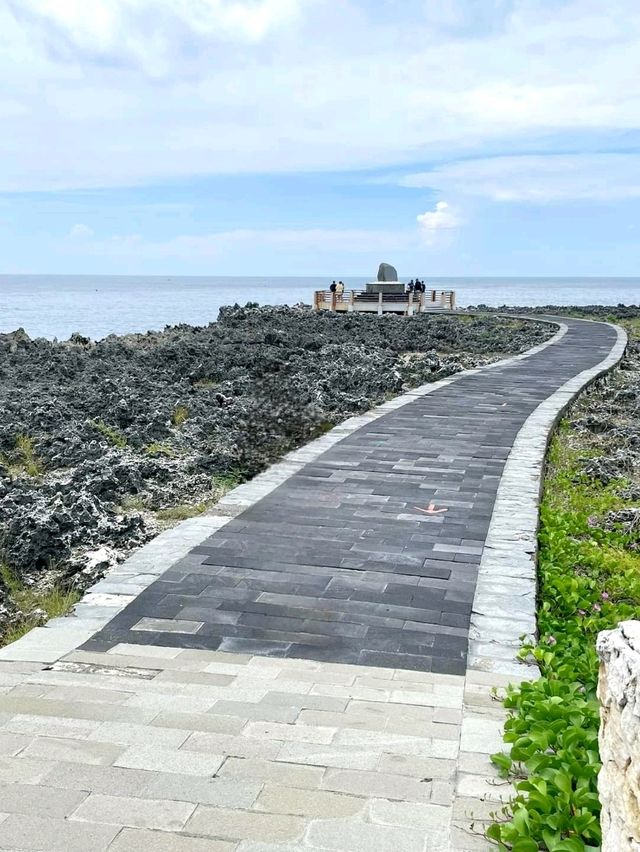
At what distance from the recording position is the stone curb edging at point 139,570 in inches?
182

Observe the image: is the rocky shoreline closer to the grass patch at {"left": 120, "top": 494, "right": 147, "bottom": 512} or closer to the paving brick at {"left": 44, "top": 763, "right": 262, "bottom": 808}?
the grass patch at {"left": 120, "top": 494, "right": 147, "bottom": 512}

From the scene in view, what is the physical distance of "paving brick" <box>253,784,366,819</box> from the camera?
303cm

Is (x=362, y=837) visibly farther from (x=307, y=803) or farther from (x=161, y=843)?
(x=161, y=843)

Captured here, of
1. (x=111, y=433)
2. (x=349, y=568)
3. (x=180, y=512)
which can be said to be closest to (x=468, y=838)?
(x=349, y=568)

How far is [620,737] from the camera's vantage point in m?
2.31

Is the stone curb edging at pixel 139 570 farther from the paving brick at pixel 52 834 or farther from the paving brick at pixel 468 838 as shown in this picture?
the paving brick at pixel 468 838

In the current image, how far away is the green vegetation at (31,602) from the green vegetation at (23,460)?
12.1 ft

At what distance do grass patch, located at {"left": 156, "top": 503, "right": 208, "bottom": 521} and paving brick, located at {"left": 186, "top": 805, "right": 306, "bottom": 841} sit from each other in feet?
15.4

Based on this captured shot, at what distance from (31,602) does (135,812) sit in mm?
3181

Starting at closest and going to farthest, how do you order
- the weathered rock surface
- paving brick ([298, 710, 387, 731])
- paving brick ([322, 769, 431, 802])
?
the weathered rock surface, paving brick ([322, 769, 431, 802]), paving brick ([298, 710, 387, 731])

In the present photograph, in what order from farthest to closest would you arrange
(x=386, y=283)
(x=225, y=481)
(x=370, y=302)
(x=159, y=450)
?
(x=386, y=283) < (x=370, y=302) < (x=159, y=450) < (x=225, y=481)

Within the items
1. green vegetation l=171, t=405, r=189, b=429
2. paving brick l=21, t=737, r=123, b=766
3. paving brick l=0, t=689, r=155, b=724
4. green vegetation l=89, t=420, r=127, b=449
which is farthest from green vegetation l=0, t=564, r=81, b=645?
green vegetation l=171, t=405, r=189, b=429

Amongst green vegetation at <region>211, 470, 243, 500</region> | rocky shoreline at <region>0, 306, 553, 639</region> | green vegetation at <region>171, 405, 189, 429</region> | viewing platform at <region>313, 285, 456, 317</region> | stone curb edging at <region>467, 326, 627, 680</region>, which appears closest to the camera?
stone curb edging at <region>467, 326, 627, 680</region>

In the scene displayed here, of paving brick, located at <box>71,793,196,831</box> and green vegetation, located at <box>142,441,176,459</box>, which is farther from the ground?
paving brick, located at <box>71,793,196,831</box>
